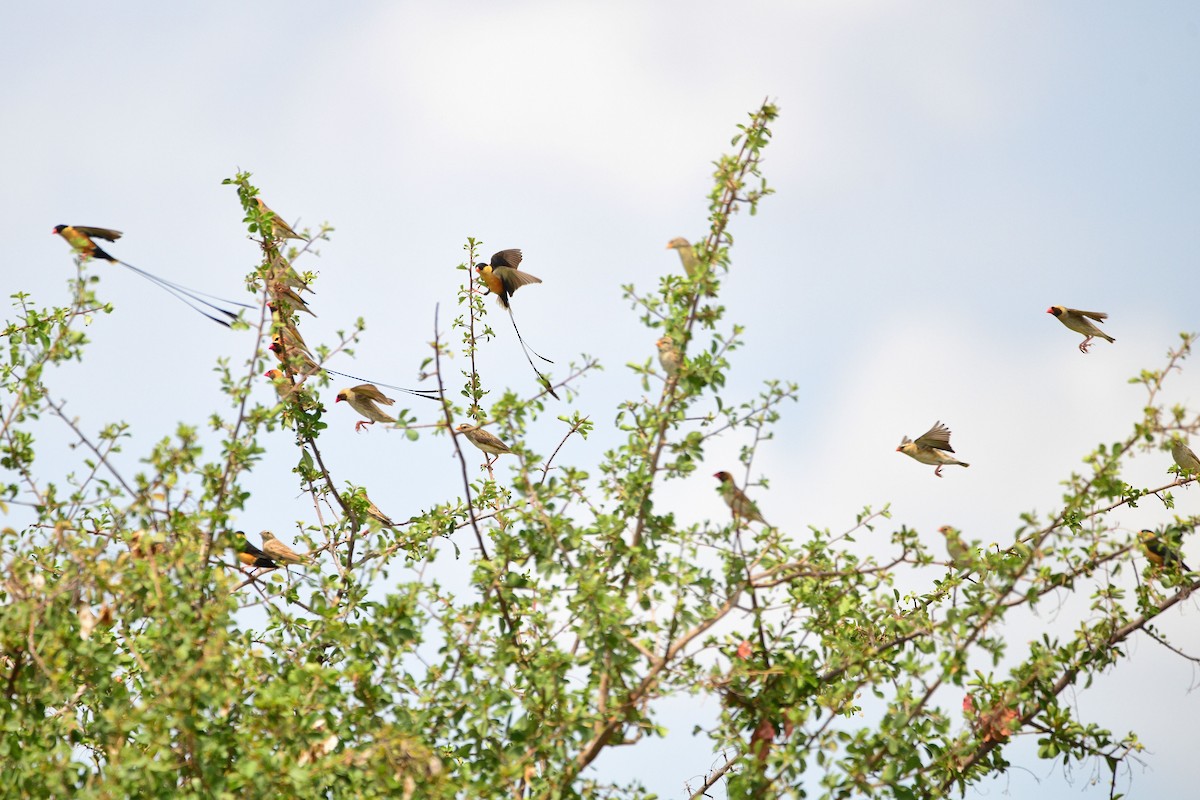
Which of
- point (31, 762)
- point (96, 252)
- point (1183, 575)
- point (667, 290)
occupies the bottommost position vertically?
point (31, 762)

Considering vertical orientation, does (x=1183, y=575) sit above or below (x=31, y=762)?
above

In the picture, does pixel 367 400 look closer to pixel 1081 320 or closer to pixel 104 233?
pixel 104 233

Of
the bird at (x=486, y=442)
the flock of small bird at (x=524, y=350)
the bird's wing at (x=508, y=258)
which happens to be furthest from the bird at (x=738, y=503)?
the bird's wing at (x=508, y=258)

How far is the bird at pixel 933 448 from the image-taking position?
8328 millimetres

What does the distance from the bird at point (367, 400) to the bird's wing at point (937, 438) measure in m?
3.52

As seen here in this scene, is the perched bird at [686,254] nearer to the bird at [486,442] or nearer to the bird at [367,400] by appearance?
the bird at [486,442]

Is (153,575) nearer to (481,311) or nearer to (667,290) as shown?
(667,290)

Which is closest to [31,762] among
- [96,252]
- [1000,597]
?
[96,252]

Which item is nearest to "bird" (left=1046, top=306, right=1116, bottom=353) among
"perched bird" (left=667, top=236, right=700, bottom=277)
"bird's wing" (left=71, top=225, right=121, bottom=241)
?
"perched bird" (left=667, top=236, right=700, bottom=277)

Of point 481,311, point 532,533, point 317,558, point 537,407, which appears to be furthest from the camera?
point 481,311

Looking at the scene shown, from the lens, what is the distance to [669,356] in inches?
211

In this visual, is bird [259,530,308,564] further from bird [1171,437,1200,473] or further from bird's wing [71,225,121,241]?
bird [1171,437,1200,473]

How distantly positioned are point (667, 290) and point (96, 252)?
9.62 ft

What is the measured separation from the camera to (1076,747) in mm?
5211
